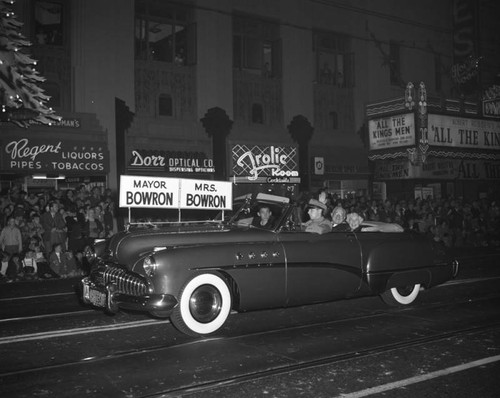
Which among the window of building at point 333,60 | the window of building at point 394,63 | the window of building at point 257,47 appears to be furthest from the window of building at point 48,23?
the window of building at point 394,63

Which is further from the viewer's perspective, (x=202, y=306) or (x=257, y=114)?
(x=257, y=114)

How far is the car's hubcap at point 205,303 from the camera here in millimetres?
6102

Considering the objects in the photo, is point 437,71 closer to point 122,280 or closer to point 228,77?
point 228,77

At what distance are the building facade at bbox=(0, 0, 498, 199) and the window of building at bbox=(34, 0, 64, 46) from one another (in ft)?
0.14

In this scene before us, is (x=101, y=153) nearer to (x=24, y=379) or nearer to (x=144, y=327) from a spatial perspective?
(x=144, y=327)

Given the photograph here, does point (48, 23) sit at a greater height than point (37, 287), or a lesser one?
greater

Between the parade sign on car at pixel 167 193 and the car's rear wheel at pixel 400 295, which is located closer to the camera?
the parade sign on car at pixel 167 193

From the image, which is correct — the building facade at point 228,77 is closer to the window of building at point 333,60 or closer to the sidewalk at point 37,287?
the window of building at point 333,60

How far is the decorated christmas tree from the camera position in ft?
42.9

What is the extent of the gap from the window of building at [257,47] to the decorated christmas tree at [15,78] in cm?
989

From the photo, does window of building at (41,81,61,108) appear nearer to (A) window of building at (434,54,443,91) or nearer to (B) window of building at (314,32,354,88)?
(B) window of building at (314,32,354,88)

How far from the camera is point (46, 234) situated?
1294cm

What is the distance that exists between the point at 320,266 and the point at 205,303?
1.63 meters

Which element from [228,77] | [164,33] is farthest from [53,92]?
[228,77]
